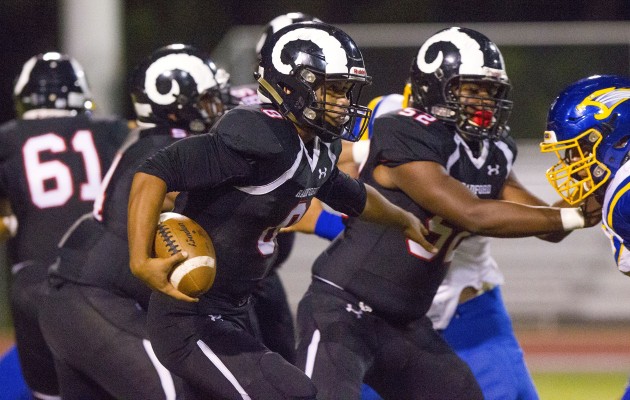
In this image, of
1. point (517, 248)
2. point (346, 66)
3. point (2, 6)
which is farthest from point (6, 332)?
point (346, 66)

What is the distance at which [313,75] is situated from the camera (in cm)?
355

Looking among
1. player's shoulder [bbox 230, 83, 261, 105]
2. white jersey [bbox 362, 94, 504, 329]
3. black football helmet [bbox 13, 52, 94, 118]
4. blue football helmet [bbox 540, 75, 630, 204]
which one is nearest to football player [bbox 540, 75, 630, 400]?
blue football helmet [bbox 540, 75, 630, 204]

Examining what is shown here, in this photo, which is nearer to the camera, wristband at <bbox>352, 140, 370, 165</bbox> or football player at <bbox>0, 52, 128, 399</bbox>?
wristband at <bbox>352, 140, 370, 165</bbox>

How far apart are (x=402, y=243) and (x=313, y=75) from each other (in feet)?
2.64

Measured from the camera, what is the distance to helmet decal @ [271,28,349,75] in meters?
3.55

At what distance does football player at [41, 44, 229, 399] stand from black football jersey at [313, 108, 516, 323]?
0.69 meters

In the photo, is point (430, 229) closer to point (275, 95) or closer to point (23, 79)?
point (275, 95)

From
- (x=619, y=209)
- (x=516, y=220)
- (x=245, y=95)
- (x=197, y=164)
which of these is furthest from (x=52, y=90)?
(x=619, y=209)

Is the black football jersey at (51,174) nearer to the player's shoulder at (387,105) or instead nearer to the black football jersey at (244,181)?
the player's shoulder at (387,105)

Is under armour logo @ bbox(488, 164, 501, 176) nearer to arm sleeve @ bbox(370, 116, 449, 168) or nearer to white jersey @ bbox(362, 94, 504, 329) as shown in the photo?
arm sleeve @ bbox(370, 116, 449, 168)

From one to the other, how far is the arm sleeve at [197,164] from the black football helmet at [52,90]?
7.08 ft

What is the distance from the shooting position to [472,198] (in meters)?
3.86

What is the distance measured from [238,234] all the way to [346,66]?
0.61 m

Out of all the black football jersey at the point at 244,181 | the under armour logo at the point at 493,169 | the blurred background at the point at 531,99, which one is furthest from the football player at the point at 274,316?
the blurred background at the point at 531,99
